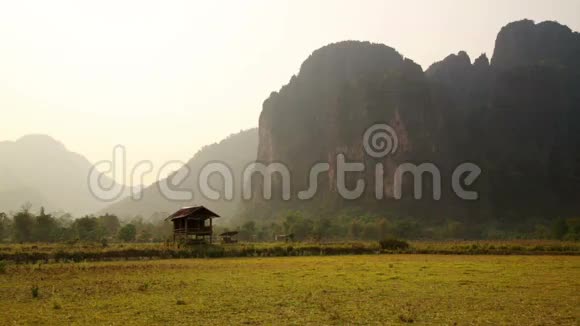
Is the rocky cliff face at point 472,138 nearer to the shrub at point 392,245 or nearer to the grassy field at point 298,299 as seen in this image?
the shrub at point 392,245

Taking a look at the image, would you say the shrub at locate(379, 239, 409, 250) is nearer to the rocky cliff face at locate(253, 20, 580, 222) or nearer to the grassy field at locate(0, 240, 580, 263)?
the grassy field at locate(0, 240, 580, 263)

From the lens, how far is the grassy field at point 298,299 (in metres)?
15.9

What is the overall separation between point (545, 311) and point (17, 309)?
18.4 m

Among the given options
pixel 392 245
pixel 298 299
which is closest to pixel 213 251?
pixel 392 245

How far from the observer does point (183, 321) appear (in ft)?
51.0

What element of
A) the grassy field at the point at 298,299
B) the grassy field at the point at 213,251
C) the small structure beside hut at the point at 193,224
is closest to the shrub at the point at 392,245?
the grassy field at the point at 213,251

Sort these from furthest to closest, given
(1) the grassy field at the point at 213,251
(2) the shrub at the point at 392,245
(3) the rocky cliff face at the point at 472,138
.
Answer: (3) the rocky cliff face at the point at 472,138
(2) the shrub at the point at 392,245
(1) the grassy field at the point at 213,251

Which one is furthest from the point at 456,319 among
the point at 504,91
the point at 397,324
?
→ the point at 504,91

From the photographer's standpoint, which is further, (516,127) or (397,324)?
(516,127)

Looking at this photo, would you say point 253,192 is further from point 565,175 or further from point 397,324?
point 397,324

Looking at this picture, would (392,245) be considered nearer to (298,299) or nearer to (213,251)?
(213,251)

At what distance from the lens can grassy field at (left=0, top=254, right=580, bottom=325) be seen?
15.9 meters

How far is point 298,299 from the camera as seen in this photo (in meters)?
19.8

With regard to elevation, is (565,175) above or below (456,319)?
above
